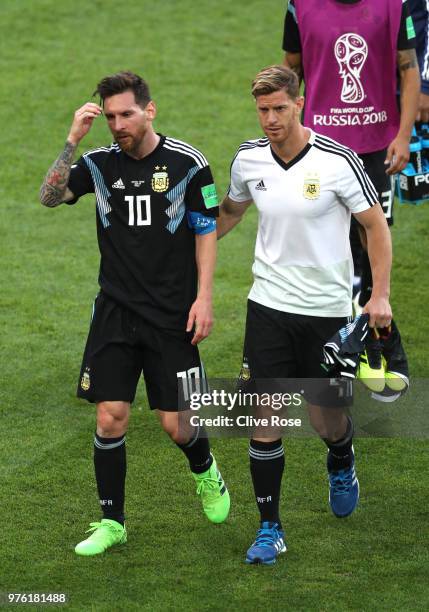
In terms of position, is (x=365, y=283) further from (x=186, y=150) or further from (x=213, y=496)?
(x=186, y=150)

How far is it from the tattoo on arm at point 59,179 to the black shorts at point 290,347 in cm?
104

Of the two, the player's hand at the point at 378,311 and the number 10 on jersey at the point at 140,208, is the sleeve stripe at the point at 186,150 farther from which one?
the player's hand at the point at 378,311

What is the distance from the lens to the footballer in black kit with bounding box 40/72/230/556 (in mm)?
6344

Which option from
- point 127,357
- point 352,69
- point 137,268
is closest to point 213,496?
point 127,357

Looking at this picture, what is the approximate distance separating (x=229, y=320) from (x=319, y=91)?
2192 mm

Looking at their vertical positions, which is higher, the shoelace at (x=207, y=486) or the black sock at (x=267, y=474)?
the black sock at (x=267, y=474)

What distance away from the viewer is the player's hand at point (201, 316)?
635 centimetres

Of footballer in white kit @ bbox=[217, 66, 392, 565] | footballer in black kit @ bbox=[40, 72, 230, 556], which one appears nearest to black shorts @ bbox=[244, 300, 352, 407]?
footballer in white kit @ bbox=[217, 66, 392, 565]

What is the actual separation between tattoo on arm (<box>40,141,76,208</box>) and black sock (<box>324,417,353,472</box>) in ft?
5.71

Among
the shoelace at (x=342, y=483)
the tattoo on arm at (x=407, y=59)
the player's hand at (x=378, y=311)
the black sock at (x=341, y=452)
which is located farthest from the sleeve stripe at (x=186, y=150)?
the tattoo on arm at (x=407, y=59)

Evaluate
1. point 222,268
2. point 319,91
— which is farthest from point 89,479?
point 222,268

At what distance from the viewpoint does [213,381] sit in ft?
26.9

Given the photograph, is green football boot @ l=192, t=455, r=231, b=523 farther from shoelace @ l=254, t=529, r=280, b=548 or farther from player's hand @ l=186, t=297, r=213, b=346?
player's hand @ l=186, t=297, r=213, b=346

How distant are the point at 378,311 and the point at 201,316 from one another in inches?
31.9
